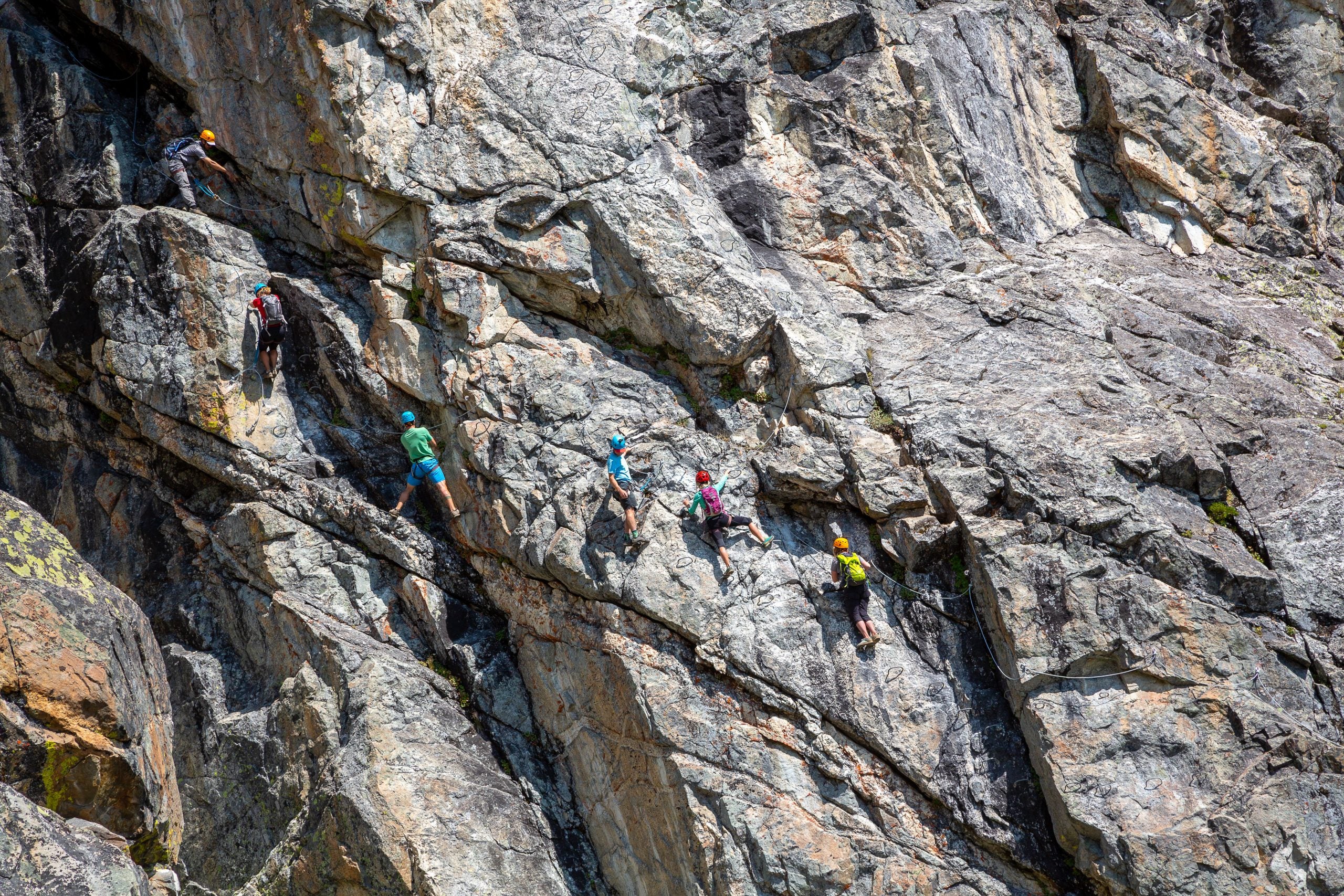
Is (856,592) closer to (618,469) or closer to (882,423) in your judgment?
(882,423)

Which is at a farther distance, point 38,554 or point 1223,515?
point 1223,515

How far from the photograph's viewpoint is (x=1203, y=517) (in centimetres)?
1488

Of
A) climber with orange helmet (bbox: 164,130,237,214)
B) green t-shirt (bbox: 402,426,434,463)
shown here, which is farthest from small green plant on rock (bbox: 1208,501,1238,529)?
climber with orange helmet (bbox: 164,130,237,214)

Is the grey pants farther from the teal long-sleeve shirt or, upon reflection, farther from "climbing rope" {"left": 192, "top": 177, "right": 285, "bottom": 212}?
the teal long-sleeve shirt

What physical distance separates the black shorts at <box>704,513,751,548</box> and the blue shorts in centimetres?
446

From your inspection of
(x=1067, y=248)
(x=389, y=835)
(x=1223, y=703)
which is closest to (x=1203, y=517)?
(x=1223, y=703)

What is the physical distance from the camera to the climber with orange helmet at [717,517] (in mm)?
14500

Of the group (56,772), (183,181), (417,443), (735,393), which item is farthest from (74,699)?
(183,181)

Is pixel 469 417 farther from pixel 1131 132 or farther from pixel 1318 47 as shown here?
pixel 1318 47

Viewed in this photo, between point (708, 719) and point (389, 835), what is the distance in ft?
15.6

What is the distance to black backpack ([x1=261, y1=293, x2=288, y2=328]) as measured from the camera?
53.7ft

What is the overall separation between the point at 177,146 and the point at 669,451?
1068 centimetres

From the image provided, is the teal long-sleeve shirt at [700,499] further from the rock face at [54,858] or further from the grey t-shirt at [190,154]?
the grey t-shirt at [190,154]

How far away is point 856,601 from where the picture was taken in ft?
47.6
